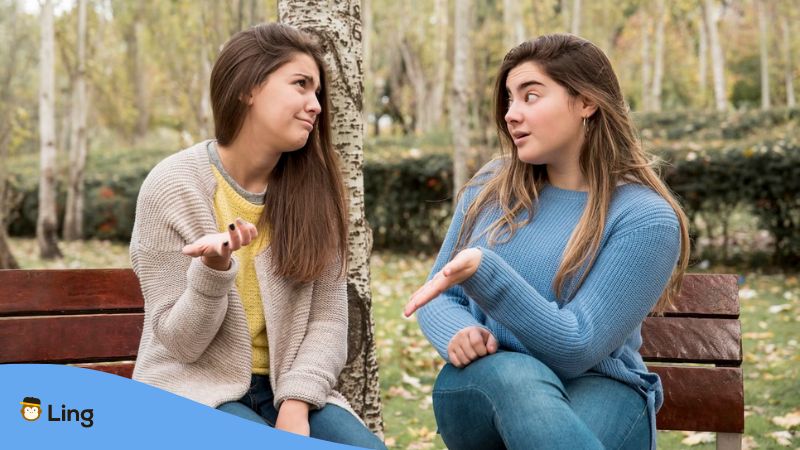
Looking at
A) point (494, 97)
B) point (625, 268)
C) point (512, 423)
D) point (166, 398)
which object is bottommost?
point (512, 423)

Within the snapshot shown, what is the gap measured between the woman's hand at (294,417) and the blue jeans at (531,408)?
1.04 ft

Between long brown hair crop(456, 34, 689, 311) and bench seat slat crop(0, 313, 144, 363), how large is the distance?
103cm

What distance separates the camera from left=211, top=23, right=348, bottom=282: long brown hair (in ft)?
7.45

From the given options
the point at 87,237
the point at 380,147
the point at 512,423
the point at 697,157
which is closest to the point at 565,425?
the point at 512,423

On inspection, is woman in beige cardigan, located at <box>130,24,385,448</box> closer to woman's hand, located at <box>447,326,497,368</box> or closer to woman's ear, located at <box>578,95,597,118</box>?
woman's hand, located at <box>447,326,497,368</box>

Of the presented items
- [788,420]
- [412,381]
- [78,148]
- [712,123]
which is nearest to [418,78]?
[712,123]

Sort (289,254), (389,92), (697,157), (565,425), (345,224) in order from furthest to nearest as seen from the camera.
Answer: (389,92) → (697,157) → (345,224) → (289,254) → (565,425)

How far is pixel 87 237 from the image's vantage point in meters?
13.7

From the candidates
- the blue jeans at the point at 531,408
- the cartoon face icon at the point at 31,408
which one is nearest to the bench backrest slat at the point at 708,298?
the blue jeans at the point at 531,408

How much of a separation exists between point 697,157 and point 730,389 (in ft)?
21.2

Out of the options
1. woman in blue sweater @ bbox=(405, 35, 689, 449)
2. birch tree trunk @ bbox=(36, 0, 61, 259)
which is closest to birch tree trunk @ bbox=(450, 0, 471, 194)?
birch tree trunk @ bbox=(36, 0, 61, 259)

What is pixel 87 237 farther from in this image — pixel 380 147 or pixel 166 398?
pixel 166 398

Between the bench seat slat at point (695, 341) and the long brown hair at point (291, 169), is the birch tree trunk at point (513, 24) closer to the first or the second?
the bench seat slat at point (695, 341)

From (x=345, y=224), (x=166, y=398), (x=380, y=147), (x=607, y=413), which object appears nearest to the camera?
(x=166, y=398)
